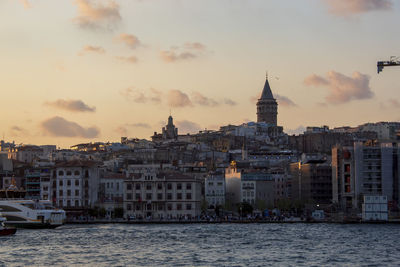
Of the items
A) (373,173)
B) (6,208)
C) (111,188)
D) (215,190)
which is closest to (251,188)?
(215,190)

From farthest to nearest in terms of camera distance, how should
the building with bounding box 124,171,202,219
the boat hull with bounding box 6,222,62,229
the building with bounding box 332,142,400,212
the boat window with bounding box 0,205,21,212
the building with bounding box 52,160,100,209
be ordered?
the building with bounding box 332,142,400,212
the building with bounding box 52,160,100,209
the building with bounding box 124,171,202,219
the boat hull with bounding box 6,222,62,229
the boat window with bounding box 0,205,21,212

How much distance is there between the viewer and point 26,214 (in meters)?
84.6

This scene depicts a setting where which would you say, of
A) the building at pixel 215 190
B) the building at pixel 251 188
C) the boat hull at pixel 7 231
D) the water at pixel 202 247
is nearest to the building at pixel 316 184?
the building at pixel 251 188

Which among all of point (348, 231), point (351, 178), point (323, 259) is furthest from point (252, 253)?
point (351, 178)

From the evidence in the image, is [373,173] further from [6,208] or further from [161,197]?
[6,208]

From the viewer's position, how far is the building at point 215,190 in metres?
127

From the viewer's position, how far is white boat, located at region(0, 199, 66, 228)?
275ft

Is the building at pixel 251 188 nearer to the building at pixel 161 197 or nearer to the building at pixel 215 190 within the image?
the building at pixel 215 190

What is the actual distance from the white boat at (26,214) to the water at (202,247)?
6.02ft

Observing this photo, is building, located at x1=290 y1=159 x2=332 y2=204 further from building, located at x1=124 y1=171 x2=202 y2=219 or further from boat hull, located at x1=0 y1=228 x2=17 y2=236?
boat hull, located at x1=0 y1=228 x2=17 y2=236

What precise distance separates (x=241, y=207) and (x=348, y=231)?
32.0 metres

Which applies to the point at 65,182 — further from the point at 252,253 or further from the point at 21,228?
the point at 252,253

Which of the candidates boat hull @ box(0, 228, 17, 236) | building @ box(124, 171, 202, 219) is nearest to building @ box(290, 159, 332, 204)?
building @ box(124, 171, 202, 219)

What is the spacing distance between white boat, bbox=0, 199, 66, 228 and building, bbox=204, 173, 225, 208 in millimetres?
43045
